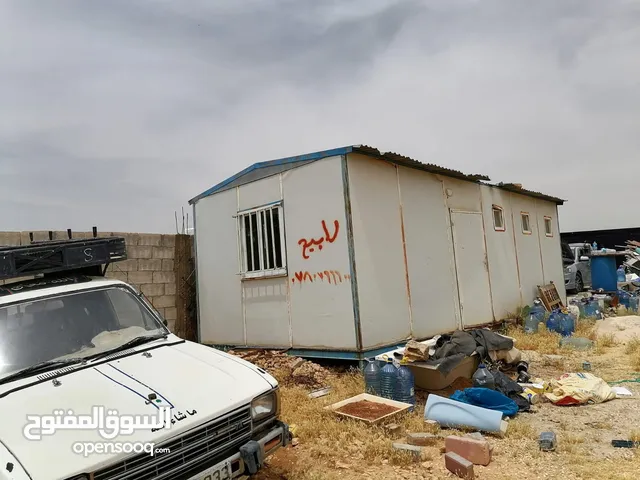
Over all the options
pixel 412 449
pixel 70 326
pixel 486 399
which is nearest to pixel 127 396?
pixel 70 326

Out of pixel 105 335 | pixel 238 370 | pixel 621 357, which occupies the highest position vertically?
pixel 105 335

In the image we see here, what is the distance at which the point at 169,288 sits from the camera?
1018 centimetres

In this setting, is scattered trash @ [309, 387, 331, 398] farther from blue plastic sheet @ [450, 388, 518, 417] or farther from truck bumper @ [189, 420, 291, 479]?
Result: truck bumper @ [189, 420, 291, 479]

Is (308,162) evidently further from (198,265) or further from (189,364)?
(189,364)

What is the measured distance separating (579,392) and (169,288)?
7.72m

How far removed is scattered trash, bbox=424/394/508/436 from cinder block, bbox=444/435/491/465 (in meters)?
0.65

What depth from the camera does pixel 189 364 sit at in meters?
3.55

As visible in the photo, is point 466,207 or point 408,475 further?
point 466,207

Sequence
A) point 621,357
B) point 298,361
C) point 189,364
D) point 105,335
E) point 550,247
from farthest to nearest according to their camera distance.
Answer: point 550,247
point 621,357
point 298,361
point 105,335
point 189,364

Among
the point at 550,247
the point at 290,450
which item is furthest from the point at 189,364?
the point at 550,247

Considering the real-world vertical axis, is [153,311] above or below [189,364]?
above

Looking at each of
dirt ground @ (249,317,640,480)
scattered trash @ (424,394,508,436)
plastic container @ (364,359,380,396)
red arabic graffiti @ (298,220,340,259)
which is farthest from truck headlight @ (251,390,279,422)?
red arabic graffiti @ (298,220,340,259)

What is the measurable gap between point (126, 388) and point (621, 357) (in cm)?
817

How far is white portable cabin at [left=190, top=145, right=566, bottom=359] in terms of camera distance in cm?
728
